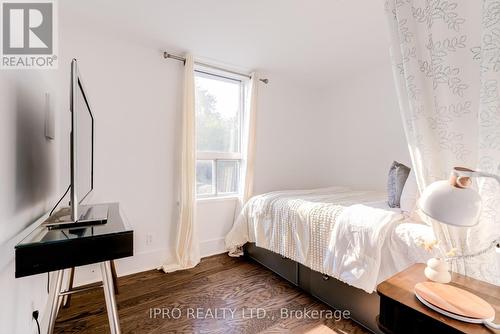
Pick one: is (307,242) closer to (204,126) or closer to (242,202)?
(242,202)

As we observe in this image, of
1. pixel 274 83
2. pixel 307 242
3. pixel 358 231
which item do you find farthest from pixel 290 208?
pixel 274 83

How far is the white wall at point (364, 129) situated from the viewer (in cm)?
310

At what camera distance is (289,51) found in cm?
264

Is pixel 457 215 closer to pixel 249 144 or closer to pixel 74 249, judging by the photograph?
pixel 74 249

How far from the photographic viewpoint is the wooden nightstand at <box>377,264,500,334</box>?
0.73 metres

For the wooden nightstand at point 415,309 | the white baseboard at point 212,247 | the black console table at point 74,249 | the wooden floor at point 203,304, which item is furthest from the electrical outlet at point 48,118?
the wooden nightstand at point 415,309

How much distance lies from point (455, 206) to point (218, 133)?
2.58 m

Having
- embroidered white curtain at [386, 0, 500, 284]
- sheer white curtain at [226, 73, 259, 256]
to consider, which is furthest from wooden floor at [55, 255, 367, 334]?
embroidered white curtain at [386, 0, 500, 284]

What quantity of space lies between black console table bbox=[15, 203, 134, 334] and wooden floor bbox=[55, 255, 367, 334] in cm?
78

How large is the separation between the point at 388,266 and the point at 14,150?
7.07 ft

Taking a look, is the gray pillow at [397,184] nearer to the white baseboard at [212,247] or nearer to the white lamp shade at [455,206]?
the white lamp shade at [455,206]

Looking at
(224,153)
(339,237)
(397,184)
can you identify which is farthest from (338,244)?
(224,153)

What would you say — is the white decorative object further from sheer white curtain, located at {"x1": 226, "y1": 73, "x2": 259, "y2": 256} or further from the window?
the window

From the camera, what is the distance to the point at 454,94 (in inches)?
39.8
